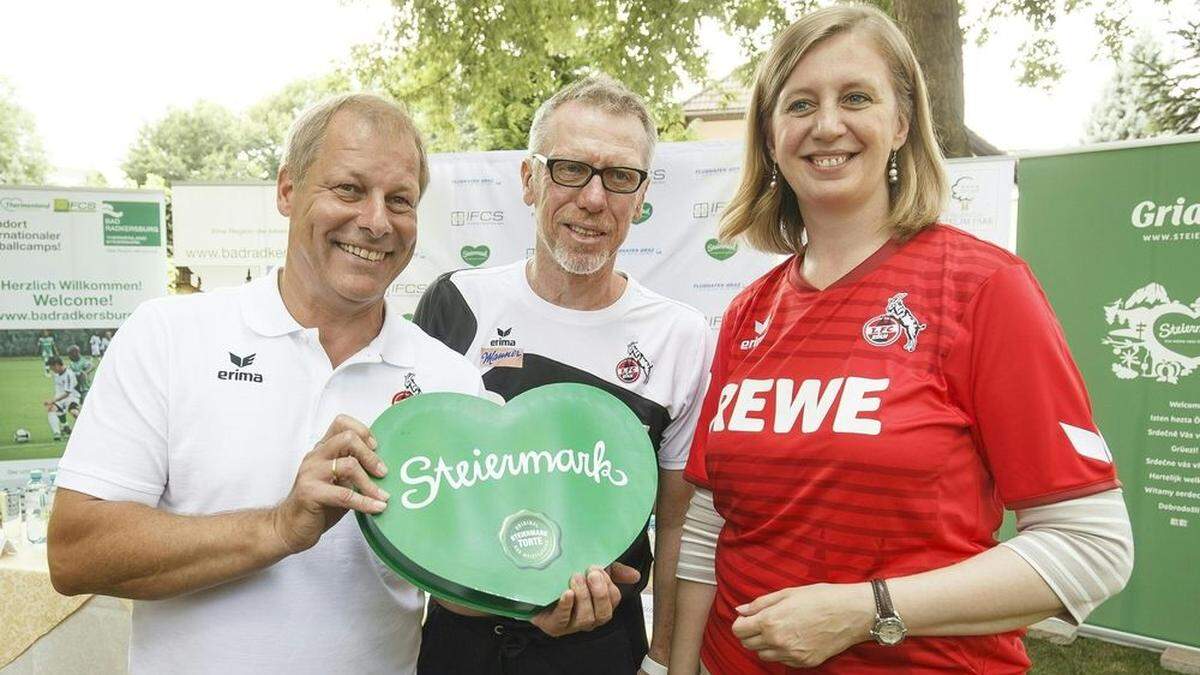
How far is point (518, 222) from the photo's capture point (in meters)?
6.37

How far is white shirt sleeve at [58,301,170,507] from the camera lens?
1498 millimetres

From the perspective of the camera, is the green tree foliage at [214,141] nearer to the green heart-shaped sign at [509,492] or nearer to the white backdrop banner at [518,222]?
the white backdrop banner at [518,222]

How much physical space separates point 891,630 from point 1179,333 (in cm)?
429

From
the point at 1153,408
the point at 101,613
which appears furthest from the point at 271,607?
the point at 1153,408

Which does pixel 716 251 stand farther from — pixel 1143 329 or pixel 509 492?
pixel 509 492

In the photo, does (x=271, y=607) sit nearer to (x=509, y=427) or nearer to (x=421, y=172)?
(x=509, y=427)

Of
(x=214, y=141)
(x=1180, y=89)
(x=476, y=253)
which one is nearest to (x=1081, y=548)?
(x=476, y=253)

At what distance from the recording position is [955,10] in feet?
24.8

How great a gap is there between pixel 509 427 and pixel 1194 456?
185 inches

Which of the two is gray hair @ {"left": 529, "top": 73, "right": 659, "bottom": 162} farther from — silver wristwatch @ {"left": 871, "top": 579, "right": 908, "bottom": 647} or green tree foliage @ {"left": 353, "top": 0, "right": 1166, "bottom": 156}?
green tree foliage @ {"left": 353, "top": 0, "right": 1166, "bottom": 156}

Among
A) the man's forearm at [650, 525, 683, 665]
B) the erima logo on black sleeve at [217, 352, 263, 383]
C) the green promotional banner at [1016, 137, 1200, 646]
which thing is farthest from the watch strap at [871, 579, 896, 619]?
the green promotional banner at [1016, 137, 1200, 646]

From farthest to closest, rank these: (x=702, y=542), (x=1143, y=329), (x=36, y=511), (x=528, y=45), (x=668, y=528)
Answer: (x=528, y=45) < (x=1143, y=329) < (x=36, y=511) < (x=668, y=528) < (x=702, y=542)

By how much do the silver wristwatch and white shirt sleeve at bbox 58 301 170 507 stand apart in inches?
51.4

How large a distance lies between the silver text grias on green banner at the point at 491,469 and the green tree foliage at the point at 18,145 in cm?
4775
